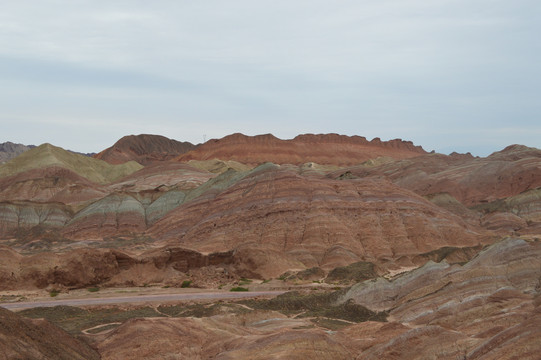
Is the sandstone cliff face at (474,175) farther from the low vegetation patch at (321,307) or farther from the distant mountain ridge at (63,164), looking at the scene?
the low vegetation patch at (321,307)

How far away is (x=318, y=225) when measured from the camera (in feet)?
205

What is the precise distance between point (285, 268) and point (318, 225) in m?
9.36

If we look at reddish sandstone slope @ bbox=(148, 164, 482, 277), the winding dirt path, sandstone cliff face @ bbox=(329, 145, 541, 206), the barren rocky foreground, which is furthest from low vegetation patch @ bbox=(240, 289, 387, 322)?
sandstone cliff face @ bbox=(329, 145, 541, 206)

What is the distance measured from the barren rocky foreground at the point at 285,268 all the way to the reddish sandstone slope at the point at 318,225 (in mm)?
173

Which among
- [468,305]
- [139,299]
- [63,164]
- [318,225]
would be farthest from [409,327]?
[63,164]

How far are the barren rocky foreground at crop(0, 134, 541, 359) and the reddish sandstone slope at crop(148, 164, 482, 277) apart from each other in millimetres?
173

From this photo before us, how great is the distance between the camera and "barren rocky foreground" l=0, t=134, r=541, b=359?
20.8 m

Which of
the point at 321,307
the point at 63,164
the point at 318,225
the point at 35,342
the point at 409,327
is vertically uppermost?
the point at 63,164

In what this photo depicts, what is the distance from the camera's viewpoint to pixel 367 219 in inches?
2559

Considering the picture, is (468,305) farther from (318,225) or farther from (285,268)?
(318,225)

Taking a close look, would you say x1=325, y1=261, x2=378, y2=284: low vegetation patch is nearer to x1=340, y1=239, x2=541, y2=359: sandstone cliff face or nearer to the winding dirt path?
the winding dirt path

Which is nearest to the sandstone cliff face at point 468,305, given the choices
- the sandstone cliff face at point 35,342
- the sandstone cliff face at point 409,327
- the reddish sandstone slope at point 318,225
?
the sandstone cliff face at point 409,327

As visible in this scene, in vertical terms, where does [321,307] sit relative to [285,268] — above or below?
below

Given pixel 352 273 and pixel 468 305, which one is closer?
pixel 468 305
